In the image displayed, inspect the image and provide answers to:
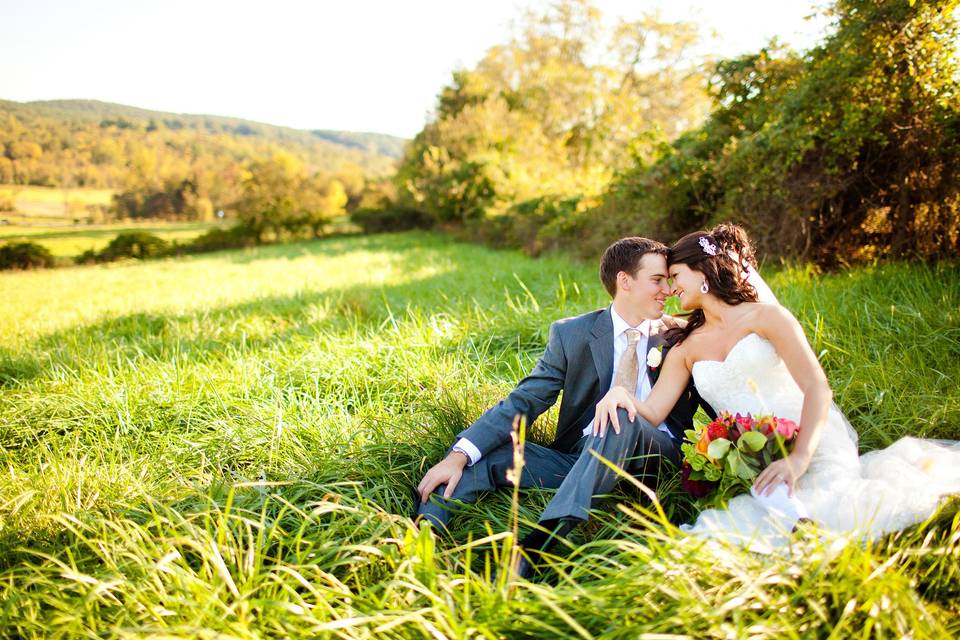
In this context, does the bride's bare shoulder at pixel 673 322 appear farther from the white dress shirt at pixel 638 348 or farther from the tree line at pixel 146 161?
the tree line at pixel 146 161

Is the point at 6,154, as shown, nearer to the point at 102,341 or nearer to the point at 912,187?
the point at 102,341

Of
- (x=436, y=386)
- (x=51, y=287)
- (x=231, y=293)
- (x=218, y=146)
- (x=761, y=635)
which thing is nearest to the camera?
(x=761, y=635)

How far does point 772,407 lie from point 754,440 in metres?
0.45

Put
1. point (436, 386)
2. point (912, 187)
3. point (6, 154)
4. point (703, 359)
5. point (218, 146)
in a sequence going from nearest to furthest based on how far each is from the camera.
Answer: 1. point (703, 359)
2. point (436, 386)
3. point (912, 187)
4. point (6, 154)
5. point (218, 146)

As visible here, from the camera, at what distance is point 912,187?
19.0 feet

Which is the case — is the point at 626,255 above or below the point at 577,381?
above

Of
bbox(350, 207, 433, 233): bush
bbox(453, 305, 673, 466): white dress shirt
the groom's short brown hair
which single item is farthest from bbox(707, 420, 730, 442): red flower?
bbox(350, 207, 433, 233): bush

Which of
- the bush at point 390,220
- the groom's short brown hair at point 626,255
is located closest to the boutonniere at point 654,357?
the groom's short brown hair at point 626,255

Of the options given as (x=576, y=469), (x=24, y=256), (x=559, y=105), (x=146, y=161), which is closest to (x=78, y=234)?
(x=24, y=256)

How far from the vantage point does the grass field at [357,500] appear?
Answer: 1775mm

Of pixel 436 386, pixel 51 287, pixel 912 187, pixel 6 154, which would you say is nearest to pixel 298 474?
pixel 436 386

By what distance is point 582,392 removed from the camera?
10.1 feet

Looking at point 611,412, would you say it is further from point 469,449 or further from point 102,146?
point 102,146

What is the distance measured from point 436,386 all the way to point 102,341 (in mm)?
4592
